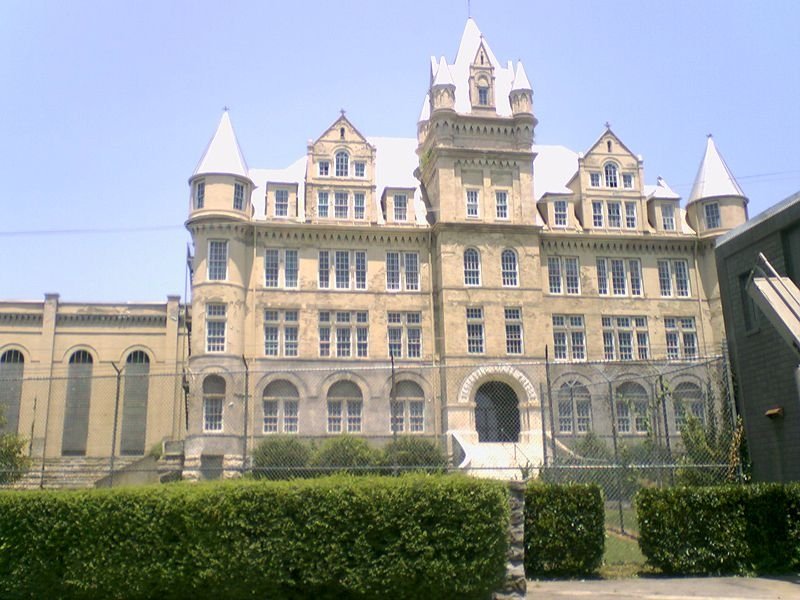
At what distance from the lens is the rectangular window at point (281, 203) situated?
139 ft

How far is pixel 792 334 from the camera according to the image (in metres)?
13.3

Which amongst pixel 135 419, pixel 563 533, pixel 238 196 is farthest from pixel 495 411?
pixel 563 533

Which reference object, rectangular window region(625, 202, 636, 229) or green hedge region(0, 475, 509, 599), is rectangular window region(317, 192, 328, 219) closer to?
rectangular window region(625, 202, 636, 229)

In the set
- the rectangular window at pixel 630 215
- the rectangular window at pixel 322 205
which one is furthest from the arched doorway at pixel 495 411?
the rectangular window at pixel 322 205

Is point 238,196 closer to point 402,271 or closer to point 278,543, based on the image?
point 402,271

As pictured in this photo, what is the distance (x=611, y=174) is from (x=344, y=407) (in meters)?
21.2

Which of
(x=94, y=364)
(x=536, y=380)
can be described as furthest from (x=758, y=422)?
(x=94, y=364)

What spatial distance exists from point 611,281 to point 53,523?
3718 cm

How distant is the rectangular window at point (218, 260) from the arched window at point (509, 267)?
14526mm

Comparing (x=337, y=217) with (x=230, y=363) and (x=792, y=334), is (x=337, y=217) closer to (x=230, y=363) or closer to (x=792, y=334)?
(x=230, y=363)

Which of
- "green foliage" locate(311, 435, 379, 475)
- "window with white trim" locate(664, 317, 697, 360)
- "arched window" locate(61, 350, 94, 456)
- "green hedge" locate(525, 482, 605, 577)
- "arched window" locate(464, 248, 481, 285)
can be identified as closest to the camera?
"green hedge" locate(525, 482, 605, 577)

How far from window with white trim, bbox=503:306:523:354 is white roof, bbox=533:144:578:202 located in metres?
8.29

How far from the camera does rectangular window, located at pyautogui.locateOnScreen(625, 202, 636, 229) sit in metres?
45.5

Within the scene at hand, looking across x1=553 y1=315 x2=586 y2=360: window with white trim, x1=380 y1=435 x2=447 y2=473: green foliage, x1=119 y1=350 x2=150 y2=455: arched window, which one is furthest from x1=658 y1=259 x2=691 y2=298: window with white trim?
x1=119 y1=350 x2=150 y2=455: arched window
